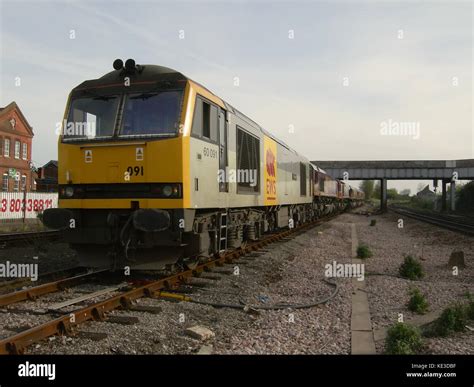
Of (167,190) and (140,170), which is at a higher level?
(140,170)

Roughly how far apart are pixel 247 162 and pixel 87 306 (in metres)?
5.92

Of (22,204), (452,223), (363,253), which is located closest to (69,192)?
(363,253)

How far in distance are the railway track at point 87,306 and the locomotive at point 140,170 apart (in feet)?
1.23

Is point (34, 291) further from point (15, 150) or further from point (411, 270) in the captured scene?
point (15, 150)

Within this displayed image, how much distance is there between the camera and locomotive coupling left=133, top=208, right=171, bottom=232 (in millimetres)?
6770

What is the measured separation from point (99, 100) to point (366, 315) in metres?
5.81

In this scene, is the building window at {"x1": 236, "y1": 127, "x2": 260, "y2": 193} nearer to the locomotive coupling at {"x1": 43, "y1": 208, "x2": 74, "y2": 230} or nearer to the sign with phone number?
the locomotive coupling at {"x1": 43, "y1": 208, "x2": 74, "y2": 230}

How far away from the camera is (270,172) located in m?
13.2

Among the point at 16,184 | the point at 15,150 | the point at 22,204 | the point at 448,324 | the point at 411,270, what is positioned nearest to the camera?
the point at 448,324

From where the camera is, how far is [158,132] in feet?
24.0

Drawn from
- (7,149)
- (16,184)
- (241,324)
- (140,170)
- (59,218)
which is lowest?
(241,324)

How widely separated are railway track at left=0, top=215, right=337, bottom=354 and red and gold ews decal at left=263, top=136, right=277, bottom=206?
3.28 m

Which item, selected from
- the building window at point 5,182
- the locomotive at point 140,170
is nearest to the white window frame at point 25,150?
the building window at point 5,182
